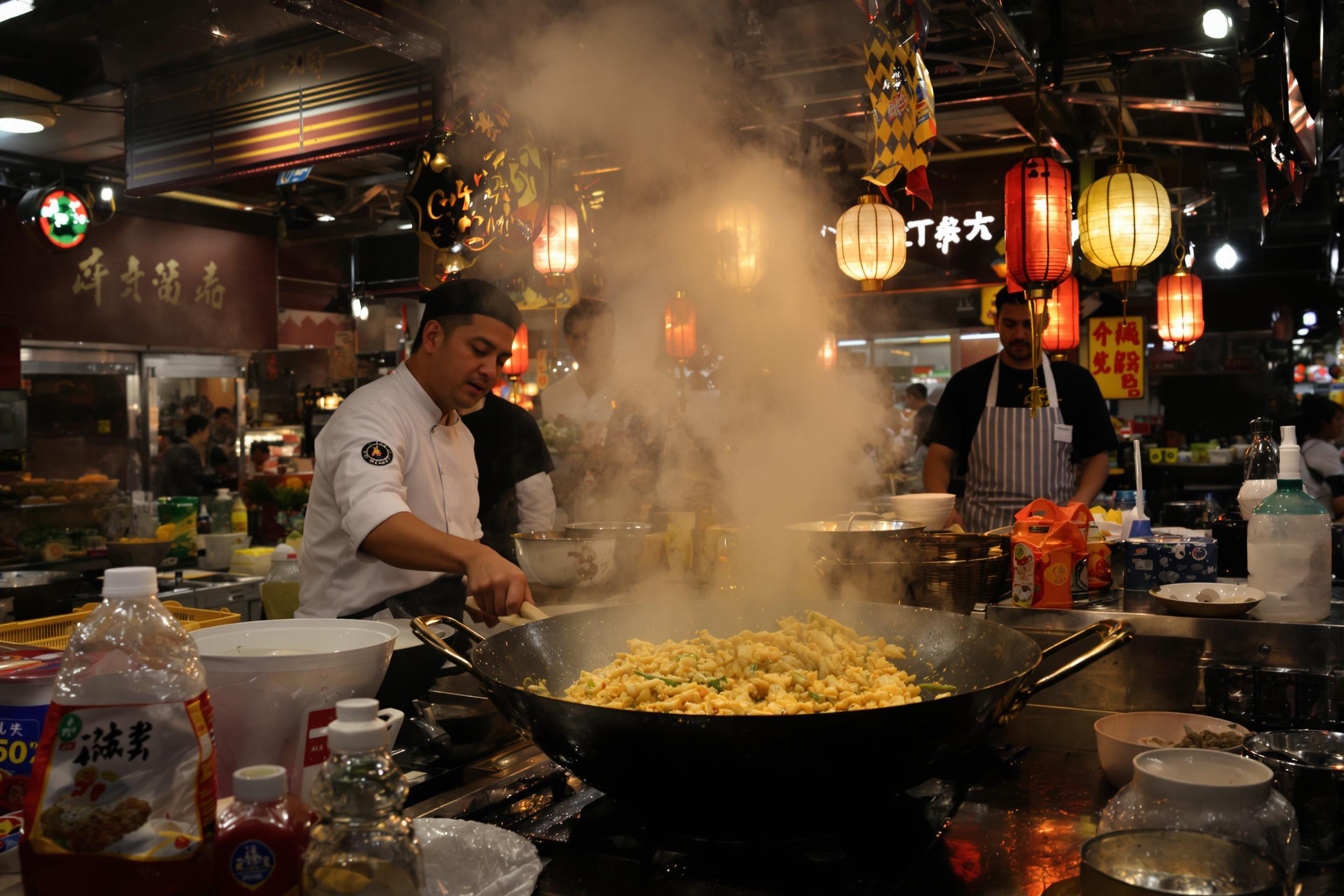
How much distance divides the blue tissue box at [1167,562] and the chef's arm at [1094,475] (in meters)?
2.16

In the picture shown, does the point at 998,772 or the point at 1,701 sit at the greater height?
the point at 1,701

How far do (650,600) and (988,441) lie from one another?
9.82ft

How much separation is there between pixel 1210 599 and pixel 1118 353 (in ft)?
27.7

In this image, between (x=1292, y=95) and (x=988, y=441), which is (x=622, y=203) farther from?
(x=1292, y=95)

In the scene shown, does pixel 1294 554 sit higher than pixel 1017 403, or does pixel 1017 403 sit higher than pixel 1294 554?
pixel 1017 403

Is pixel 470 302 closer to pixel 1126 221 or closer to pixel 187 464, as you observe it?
pixel 1126 221

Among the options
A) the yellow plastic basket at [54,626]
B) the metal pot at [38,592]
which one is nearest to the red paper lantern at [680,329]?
the metal pot at [38,592]

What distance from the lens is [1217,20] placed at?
4.12m

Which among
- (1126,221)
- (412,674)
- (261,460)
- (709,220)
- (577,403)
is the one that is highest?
(1126,221)

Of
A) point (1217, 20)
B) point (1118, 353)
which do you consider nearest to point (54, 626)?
point (1217, 20)

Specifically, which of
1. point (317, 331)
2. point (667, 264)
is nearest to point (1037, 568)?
point (667, 264)

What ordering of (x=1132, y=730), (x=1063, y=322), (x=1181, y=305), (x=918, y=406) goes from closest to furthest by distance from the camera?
(x=1132, y=730) < (x=1063, y=322) < (x=1181, y=305) < (x=918, y=406)

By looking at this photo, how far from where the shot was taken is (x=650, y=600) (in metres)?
2.11

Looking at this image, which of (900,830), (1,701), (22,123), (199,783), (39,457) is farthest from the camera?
(39,457)
